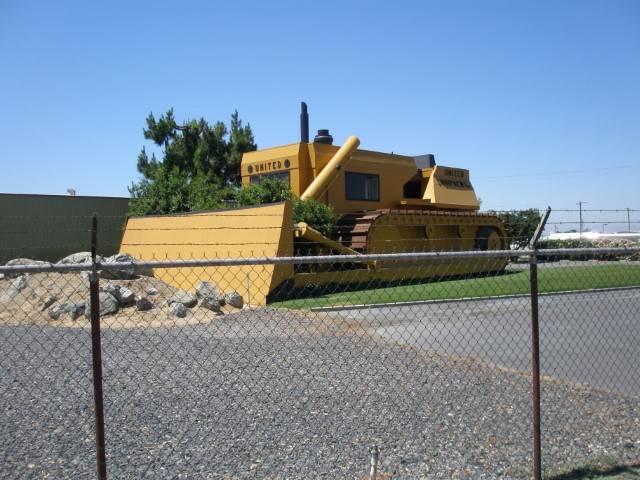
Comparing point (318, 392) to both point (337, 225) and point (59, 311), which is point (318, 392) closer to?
point (59, 311)

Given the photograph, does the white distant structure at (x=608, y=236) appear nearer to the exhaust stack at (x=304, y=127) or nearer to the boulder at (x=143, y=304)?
the exhaust stack at (x=304, y=127)

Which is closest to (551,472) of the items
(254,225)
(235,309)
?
(235,309)

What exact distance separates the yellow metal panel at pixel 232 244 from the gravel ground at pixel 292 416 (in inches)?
201

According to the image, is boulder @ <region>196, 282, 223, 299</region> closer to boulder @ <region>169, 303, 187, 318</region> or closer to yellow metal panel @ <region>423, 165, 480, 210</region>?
boulder @ <region>169, 303, 187, 318</region>

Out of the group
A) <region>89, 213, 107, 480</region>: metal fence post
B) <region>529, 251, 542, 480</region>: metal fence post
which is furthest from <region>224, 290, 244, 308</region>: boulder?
<region>89, 213, 107, 480</region>: metal fence post

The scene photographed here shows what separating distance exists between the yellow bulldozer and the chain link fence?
93.9 inches

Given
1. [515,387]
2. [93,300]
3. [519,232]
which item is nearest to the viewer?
[93,300]

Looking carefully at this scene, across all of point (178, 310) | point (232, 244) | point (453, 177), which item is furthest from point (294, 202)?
point (453, 177)

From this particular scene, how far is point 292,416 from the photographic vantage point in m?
5.20

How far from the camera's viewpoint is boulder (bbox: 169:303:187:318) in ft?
37.7

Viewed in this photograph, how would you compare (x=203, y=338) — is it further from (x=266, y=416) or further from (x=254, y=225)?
(x=254, y=225)

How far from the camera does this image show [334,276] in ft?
48.6

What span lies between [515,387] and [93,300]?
4.56m

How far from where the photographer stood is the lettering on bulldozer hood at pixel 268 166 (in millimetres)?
17858
